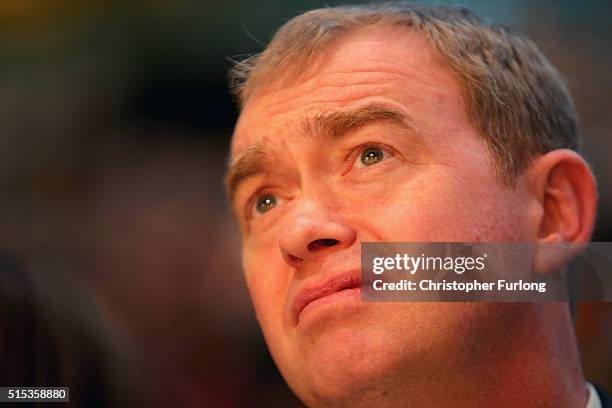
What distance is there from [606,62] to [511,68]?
0.24 meters

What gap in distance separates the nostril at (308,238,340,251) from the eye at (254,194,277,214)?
22 cm

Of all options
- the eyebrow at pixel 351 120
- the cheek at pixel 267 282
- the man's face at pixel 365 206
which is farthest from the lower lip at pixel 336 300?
the eyebrow at pixel 351 120

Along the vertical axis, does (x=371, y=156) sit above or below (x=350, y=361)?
above

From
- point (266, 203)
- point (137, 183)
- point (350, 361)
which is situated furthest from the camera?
point (137, 183)

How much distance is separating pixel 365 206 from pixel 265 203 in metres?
0.26

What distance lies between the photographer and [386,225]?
1.17 m

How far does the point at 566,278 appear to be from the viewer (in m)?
1.25

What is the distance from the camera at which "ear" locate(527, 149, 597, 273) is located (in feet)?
4.07

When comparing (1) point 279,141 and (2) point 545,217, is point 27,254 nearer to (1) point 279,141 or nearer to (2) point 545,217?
(1) point 279,141

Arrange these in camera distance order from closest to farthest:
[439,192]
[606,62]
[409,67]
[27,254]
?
1. [439,192]
2. [409,67]
3. [606,62]
4. [27,254]

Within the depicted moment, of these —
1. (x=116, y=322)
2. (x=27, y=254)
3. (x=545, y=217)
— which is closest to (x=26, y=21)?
(x=27, y=254)

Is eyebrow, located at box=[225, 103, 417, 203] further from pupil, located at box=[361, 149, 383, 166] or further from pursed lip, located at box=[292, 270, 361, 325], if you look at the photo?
pursed lip, located at box=[292, 270, 361, 325]

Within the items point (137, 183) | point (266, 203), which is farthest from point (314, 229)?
point (137, 183)

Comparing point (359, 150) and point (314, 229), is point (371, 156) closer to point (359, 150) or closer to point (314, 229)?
point (359, 150)
